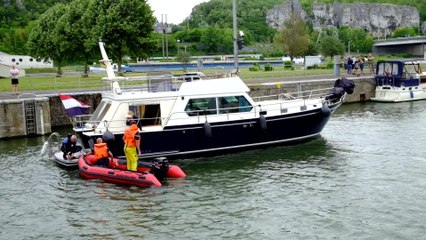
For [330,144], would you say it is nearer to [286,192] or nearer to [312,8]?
[286,192]

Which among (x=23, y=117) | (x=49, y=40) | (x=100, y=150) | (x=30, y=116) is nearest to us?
(x=100, y=150)

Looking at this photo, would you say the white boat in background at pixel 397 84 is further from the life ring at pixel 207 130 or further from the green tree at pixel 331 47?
the green tree at pixel 331 47

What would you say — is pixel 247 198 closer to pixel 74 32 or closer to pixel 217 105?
pixel 217 105

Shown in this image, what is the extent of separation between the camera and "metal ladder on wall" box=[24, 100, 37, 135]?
29.1 metres

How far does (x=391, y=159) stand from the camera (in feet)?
70.7

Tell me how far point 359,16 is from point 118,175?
181271mm

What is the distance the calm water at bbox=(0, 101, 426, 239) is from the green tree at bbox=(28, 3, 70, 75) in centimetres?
3051

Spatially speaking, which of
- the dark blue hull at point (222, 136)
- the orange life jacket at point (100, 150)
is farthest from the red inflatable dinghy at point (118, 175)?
the dark blue hull at point (222, 136)

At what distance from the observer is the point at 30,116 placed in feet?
96.0

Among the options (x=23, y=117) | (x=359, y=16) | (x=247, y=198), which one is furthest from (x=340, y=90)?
(x=359, y=16)

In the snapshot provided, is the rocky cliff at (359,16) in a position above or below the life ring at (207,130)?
above

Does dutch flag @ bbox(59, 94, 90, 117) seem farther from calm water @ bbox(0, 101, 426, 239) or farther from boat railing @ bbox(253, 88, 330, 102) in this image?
boat railing @ bbox(253, 88, 330, 102)

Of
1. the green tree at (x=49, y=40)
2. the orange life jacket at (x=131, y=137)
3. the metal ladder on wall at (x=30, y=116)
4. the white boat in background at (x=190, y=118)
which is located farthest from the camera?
the green tree at (x=49, y=40)

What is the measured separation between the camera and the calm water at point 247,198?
14.5m
